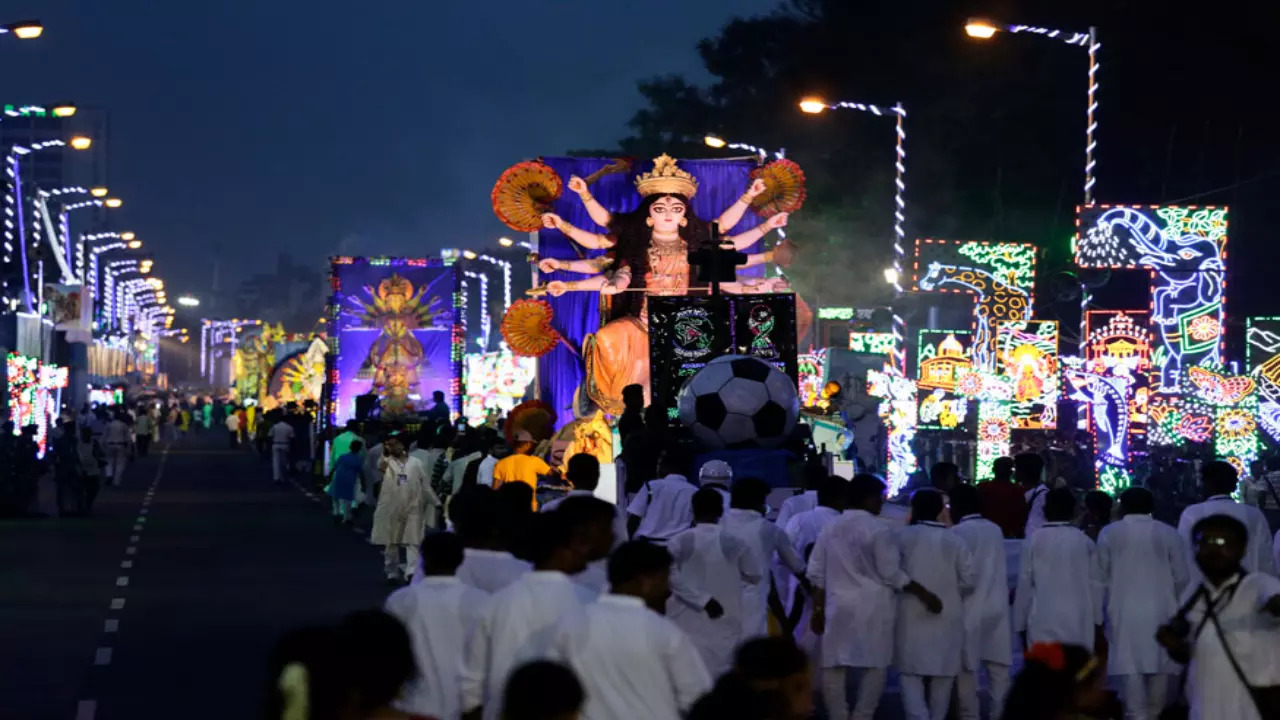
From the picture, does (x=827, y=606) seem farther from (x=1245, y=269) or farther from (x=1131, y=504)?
(x=1245, y=269)

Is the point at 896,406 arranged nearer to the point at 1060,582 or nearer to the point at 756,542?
the point at 1060,582

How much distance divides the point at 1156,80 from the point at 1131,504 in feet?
127

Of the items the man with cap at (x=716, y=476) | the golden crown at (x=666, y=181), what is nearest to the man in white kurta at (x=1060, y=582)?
the man with cap at (x=716, y=476)

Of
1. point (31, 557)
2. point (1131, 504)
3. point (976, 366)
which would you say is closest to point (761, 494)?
→ point (1131, 504)

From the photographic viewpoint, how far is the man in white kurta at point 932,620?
13453 mm

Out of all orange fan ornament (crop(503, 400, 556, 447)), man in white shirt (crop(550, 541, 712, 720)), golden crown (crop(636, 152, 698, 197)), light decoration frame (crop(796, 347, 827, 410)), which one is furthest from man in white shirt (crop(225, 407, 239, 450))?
man in white shirt (crop(550, 541, 712, 720))

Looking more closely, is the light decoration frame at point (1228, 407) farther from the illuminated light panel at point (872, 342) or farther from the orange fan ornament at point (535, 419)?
the illuminated light panel at point (872, 342)

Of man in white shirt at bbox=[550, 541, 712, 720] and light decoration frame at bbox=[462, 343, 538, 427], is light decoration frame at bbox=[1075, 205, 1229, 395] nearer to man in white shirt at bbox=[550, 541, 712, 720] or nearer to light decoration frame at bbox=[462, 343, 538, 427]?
man in white shirt at bbox=[550, 541, 712, 720]

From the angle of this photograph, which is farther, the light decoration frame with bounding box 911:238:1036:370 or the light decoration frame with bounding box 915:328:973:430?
the light decoration frame with bounding box 915:328:973:430

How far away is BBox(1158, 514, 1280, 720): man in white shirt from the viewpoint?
10273 mm

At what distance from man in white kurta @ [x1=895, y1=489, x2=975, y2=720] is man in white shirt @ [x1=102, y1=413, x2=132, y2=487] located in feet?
122

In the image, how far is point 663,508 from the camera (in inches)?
582

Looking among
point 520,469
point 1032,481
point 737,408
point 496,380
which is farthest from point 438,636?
point 496,380

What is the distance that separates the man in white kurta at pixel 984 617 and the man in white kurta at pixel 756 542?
106 cm
